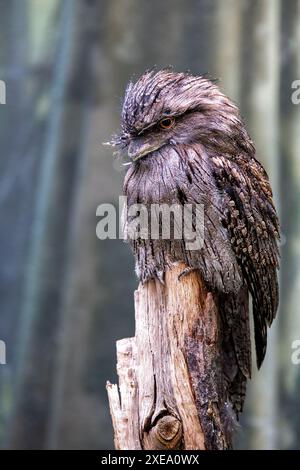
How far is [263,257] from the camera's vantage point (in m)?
1.71

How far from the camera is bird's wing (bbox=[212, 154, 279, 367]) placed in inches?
63.8

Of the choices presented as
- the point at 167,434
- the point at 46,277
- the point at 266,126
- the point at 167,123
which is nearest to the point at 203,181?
the point at 167,123

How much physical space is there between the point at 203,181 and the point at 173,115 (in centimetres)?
19

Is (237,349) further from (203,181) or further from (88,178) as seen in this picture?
(88,178)

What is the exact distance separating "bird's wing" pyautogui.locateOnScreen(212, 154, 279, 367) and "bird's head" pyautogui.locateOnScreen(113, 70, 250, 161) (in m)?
0.09

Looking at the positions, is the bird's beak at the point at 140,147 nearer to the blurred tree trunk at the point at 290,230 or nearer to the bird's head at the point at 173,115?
the bird's head at the point at 173,115

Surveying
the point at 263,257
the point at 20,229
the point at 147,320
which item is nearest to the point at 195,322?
the point at 147,320

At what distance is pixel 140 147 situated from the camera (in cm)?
159

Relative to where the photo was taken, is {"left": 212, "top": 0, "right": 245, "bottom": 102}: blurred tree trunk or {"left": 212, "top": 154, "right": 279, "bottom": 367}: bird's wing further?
{"left": 212, "top": 0, "right": 245, "bottom": 102}: blurred tree trunk

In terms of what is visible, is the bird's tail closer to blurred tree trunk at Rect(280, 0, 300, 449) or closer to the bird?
the bird

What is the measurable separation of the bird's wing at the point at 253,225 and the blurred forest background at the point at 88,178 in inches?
26.5

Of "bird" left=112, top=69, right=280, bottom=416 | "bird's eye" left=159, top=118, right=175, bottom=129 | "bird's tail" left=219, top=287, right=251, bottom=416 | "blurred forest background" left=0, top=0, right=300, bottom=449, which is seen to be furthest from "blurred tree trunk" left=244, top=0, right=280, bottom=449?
"bird's eye" left=159, top=118, right=175, bottom=129

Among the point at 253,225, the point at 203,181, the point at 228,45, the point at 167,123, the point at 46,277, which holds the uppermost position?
the point at 228,45
